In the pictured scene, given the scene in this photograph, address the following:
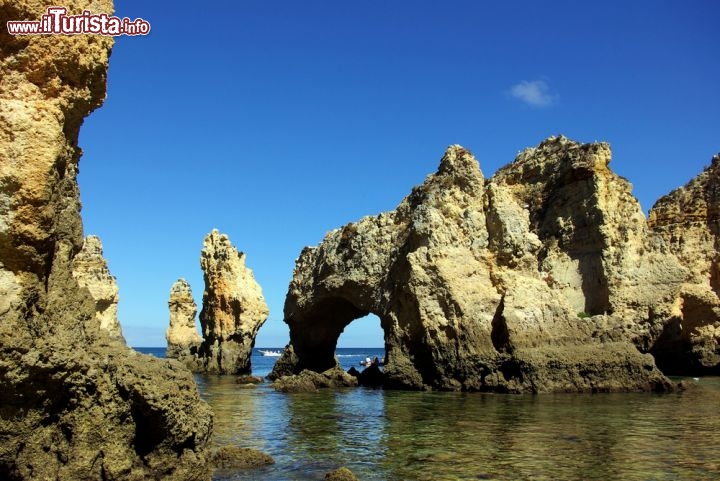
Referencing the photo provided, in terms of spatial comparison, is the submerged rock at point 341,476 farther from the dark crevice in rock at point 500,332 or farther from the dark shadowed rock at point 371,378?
the dark shadowed rock at point 371,378

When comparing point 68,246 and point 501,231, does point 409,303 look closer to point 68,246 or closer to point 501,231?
point 501,231

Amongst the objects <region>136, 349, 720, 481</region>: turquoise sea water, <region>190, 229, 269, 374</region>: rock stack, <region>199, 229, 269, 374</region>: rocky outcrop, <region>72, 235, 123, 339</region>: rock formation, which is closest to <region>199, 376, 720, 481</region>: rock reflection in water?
<region>136, 349, 720, 481</region>: turquoise sea water

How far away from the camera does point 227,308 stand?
146ft

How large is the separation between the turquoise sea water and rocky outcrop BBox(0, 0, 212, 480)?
2.41 meters

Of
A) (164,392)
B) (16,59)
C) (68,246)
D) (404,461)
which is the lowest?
(404,461)

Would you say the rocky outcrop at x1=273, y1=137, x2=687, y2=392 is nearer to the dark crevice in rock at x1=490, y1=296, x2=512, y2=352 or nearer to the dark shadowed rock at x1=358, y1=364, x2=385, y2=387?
the dark crevice in rock at x1=490, y1=296, x2=512, y2=352

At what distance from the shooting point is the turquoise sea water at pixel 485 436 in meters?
10.2

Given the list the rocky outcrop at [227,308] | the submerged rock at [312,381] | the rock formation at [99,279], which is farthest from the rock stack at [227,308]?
the submerged rock at [312,381]

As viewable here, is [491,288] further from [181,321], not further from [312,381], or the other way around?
[181,321]

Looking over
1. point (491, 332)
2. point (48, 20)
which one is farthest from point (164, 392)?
point (491, 332)

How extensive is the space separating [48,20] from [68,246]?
264 cm

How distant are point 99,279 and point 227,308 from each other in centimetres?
1394

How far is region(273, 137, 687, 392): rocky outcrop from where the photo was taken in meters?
22.9

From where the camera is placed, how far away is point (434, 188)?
2661cm
